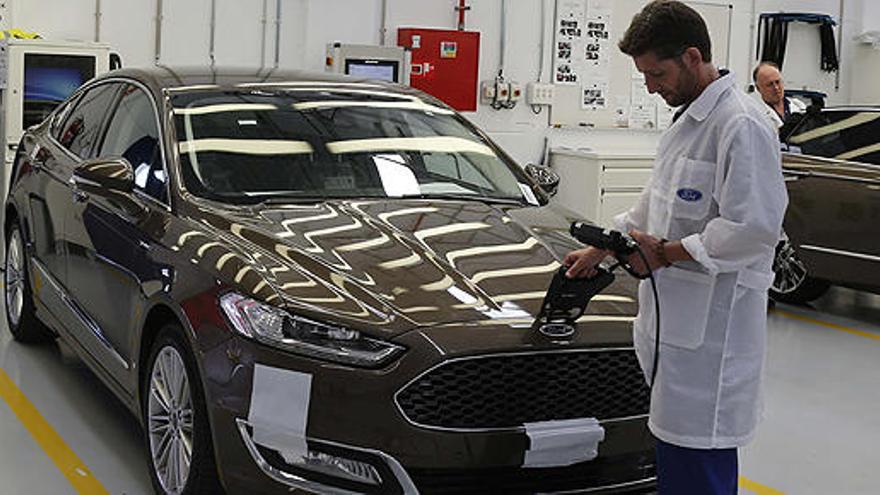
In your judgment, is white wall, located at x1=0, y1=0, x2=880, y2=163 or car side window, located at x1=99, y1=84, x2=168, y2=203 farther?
white wall, located at x1=0, y1=0, x2=880, y2=163

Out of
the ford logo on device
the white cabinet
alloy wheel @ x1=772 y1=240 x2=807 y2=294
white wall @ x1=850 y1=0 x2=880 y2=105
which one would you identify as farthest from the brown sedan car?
white wall @ x1=850 y1=0 x2=880 y2=105

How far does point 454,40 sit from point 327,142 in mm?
6018

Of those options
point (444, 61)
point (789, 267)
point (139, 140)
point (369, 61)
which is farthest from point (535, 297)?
point (444, 61)

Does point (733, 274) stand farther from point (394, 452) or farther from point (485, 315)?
point (394, 452)

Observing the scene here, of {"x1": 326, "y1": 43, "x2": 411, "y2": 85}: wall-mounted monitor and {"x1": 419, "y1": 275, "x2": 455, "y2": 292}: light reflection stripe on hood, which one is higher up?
{"x1": 326, "y1": 43, "x2": 411, "y2": 85}: wall-mounted monitor

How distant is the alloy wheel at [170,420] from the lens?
3.25 meters

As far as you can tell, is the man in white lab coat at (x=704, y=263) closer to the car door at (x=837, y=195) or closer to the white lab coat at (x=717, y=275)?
the white lab coat at (x=717, y=275)

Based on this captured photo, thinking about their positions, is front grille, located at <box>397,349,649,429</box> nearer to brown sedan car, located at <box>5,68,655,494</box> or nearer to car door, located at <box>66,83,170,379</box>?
brown sedan car, located at <box>5,68,655,494</box>

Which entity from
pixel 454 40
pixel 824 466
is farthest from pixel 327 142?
pixel 454 40

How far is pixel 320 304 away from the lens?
2955 mm

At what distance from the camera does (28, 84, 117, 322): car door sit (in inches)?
181

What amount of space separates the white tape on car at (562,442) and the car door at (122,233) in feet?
4.12

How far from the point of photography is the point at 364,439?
2.84m

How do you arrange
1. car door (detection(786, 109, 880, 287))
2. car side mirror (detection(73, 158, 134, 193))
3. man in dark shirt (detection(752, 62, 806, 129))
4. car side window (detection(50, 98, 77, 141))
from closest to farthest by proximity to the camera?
car side mirror (detection(73, 158, 134, 193)) → car side window (detection(50, 98, 77, 141)) → car door (detection(786, 109, 880, 287)) → man in dark shirt (detection(752, 62, 806, 129))
